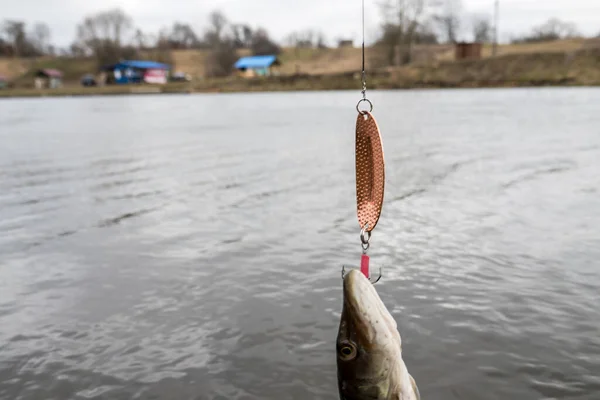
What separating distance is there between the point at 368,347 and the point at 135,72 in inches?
5227

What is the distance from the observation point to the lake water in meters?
6.78

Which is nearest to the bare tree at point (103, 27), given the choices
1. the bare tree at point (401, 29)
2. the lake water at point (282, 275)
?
the bare tree at point (401, 29)

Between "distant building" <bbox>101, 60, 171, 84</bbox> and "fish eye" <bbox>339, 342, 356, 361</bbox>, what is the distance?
131 meters

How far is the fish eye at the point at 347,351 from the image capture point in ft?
12.6

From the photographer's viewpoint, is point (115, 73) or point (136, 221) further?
point (115, 73)

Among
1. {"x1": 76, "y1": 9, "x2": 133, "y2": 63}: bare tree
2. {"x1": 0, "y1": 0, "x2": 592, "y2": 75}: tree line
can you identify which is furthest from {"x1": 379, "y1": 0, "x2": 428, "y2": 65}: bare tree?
{"x1": 76, "y1": 9, "x2": 133, "y2": 63}: bare tree

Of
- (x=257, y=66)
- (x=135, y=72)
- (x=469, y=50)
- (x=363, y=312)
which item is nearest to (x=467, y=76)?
(x=469, y=50)

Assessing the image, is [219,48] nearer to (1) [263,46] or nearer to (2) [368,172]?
(1) [263,46]

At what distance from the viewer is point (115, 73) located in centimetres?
13088

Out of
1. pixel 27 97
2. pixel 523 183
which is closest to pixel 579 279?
pixel 523 183

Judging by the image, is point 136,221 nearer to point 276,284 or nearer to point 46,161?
point 276,284

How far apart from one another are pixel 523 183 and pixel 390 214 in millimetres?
5010

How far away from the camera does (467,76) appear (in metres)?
85.3

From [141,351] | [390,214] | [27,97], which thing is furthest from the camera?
[27,97]
